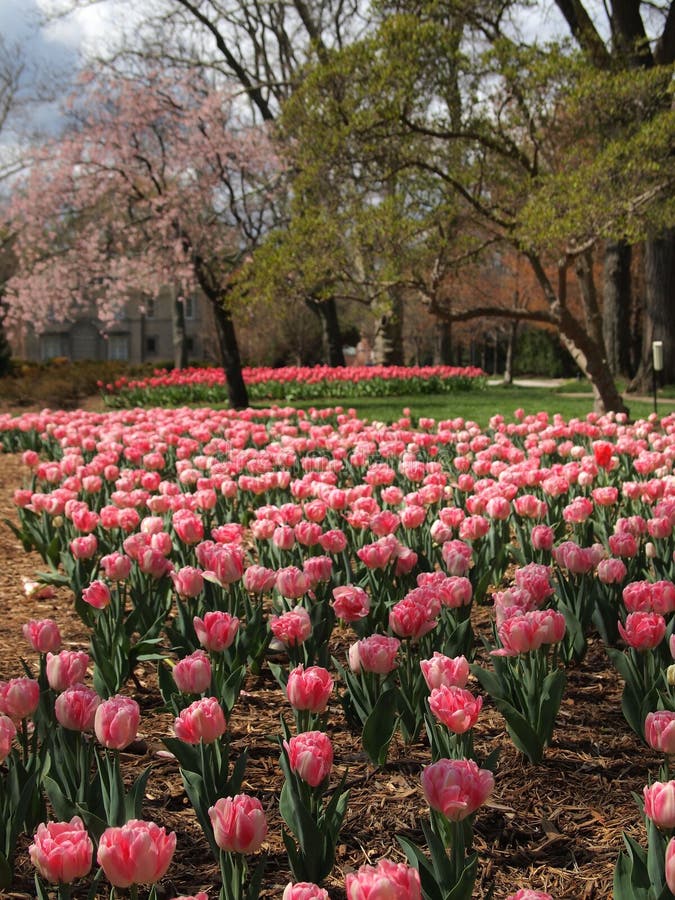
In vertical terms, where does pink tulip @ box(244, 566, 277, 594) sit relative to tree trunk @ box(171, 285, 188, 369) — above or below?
below

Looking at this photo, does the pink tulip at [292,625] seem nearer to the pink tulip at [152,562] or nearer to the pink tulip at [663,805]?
the pink tulip at [152,562]

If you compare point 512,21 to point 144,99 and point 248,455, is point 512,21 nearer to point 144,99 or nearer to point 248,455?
point 144,99

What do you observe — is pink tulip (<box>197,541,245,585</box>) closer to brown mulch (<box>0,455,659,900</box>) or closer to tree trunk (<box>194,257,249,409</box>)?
brown mulch (<box>0,455,659,900</box>)

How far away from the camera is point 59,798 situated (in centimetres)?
175

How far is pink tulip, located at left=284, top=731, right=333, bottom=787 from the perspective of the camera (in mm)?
1579

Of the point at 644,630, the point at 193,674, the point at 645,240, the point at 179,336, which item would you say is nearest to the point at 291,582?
the point at 193,674

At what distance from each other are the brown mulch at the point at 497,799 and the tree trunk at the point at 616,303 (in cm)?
1879

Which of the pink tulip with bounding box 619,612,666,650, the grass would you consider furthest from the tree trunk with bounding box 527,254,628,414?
the pink tulip with bounding box 619,612,666,650

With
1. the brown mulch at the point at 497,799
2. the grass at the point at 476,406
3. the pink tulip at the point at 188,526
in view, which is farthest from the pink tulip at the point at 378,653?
the grass at the point at 476,406

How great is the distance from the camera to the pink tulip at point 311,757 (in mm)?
1579

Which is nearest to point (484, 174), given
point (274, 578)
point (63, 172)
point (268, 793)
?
point (63, 172)

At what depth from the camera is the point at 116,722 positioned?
5.66 feet

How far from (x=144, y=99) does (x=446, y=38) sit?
683 cm

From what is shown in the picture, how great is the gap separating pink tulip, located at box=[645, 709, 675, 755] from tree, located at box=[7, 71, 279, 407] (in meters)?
12.5
